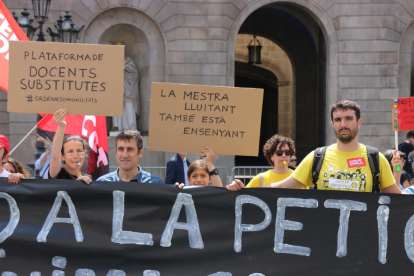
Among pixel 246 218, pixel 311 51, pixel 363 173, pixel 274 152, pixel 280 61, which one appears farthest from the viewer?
pixel 280 61

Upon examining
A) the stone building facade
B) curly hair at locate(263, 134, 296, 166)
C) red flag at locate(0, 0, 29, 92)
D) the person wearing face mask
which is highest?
the stone building facade

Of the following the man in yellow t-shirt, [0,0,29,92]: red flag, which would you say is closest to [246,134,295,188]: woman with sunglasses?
the man in yellow t-shirt

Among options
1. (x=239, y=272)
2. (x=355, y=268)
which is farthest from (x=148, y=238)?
(x=355, y=268)

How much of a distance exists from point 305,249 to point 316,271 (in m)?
0.19

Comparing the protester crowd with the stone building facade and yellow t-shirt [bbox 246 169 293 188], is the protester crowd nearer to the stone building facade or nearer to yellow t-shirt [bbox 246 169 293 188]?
yellow t-shirt [bbox 246 169 293 188]

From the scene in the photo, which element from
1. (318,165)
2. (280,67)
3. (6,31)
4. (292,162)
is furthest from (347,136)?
(280,67)

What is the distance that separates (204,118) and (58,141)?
1.23 metres

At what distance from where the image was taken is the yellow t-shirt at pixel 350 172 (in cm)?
380

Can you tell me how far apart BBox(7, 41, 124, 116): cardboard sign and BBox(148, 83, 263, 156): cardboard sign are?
38cm

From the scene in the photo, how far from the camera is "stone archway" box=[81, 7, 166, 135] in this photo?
1345cm

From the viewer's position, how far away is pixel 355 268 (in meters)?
3.92

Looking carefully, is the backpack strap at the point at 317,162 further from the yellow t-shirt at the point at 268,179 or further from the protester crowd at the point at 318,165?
the yellow t-shirt at the point at 268,179

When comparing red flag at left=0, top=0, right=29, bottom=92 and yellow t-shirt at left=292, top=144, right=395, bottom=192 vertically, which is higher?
red flag at left=0, top=0, right=29, bottom=92

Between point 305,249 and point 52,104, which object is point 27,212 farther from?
point 305,249
